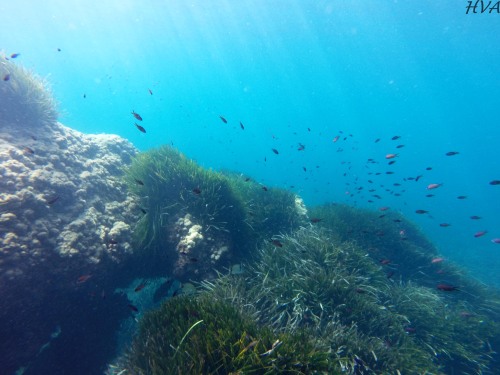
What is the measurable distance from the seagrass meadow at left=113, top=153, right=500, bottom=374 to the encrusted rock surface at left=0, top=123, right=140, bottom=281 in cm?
73

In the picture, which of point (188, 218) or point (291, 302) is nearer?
point (291, 302)

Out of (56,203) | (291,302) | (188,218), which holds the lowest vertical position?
(291,302)

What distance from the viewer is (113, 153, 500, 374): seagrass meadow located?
381 centimetres

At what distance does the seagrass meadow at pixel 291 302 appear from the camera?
381 centimetres

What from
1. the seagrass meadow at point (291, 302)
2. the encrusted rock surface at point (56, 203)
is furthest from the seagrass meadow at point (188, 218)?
the encrusted rock surface at point (56, 203)

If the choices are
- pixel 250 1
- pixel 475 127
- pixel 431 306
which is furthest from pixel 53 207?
pixel 475 127

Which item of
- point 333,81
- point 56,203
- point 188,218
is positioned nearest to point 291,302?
point 188,218

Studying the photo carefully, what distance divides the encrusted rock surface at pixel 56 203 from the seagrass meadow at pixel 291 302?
0.73 m

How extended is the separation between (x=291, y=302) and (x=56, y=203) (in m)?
6.36

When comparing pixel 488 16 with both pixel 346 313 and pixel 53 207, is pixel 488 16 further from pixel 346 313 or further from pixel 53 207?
pixel 53 207

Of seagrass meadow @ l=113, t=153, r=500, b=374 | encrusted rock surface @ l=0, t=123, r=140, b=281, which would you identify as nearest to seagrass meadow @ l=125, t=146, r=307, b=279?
seagrass meadow @ l=113, t=153, r=500, b=374

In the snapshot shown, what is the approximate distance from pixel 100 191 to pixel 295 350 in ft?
23.4

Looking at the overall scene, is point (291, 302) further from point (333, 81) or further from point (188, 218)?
point (333, 81)

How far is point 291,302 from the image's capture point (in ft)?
21.0
